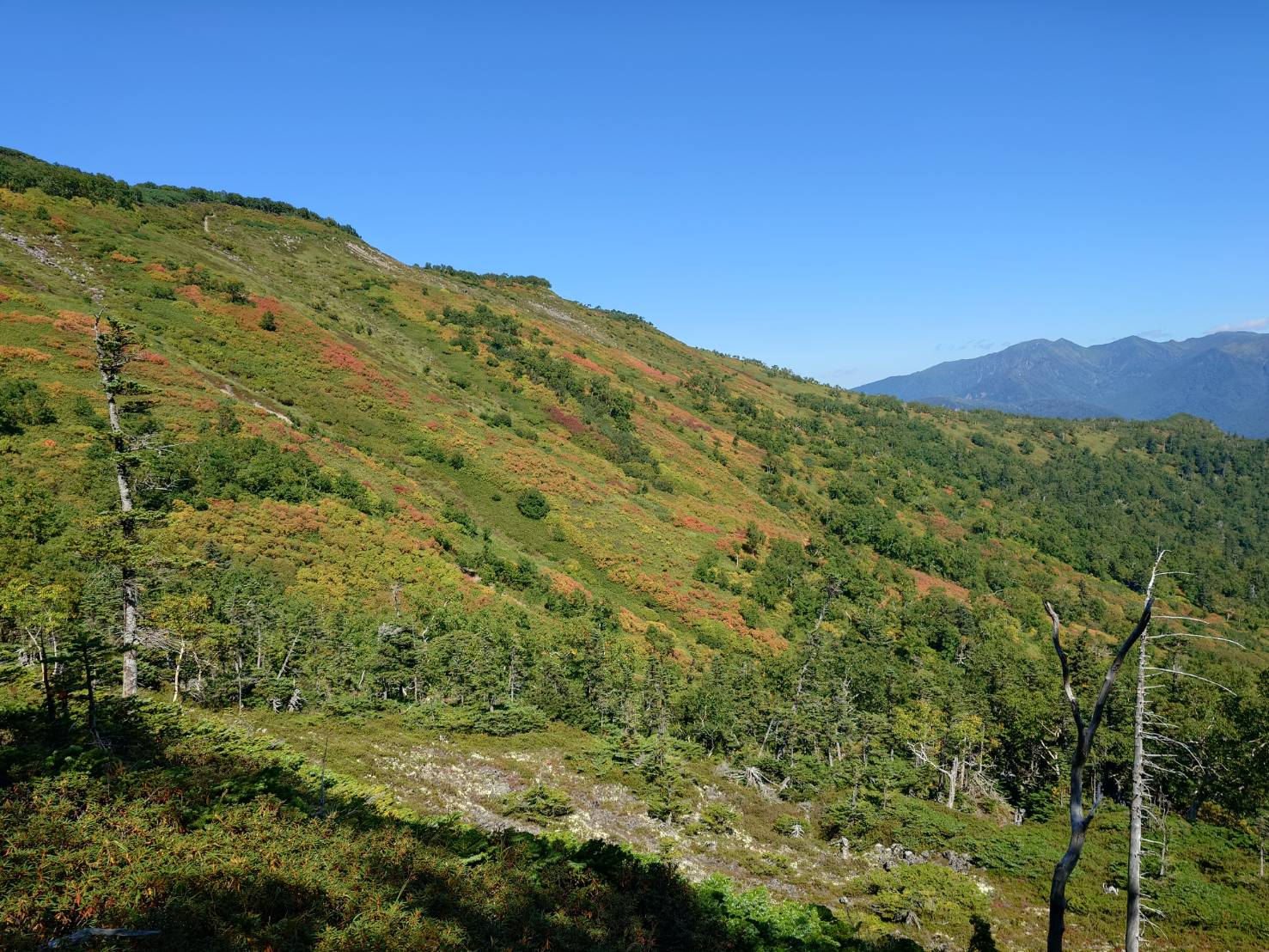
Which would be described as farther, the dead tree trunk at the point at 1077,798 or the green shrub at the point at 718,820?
the green shrub at the point at 718,820

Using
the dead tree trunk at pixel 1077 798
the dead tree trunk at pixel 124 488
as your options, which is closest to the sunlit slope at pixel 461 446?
the dead tree trunk at pixel 124 488

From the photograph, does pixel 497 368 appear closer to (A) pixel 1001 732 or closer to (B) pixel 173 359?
(B) pixel 173 359

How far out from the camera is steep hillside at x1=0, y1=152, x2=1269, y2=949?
19391 mm

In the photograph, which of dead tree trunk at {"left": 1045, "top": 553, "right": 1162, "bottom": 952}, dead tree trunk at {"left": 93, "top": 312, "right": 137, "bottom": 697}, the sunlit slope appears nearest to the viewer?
dead tree trunk at {"left": 1045, "top": 553, "right": 1162, "bottom": 952}

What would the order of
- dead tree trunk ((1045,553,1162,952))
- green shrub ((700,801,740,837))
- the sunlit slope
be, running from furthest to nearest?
the sunlit slope → green shrub ((700,801,740,837)) → dead tree trunk ((1045,553,1162,952))

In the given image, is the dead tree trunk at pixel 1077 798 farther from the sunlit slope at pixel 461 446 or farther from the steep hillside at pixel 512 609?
the sunlit slope at pixel 461 446

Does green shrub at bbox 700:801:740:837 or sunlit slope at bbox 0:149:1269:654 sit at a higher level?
sunlit slope at bbox 0:149:1269:654

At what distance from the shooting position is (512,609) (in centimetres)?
4116

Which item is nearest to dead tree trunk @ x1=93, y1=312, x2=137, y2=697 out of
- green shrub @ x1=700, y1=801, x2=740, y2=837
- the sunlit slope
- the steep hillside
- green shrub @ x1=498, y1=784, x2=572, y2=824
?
the steep hillside

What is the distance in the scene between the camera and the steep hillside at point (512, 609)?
19.4 meters

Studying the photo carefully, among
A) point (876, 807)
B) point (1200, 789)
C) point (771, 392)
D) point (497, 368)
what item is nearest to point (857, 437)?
point (771, 392)

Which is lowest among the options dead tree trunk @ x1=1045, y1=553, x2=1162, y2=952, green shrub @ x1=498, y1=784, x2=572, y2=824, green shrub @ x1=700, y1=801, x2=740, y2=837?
green shrub @ x1=700, y1=801, x2=740, y2=837

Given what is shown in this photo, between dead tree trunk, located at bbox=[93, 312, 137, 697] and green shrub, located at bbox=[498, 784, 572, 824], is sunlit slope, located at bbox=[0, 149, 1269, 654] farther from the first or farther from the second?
green shrub, located at bbox=[498, 784, 572, 824]

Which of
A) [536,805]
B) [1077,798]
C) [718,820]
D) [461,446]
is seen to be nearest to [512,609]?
[718,820]
